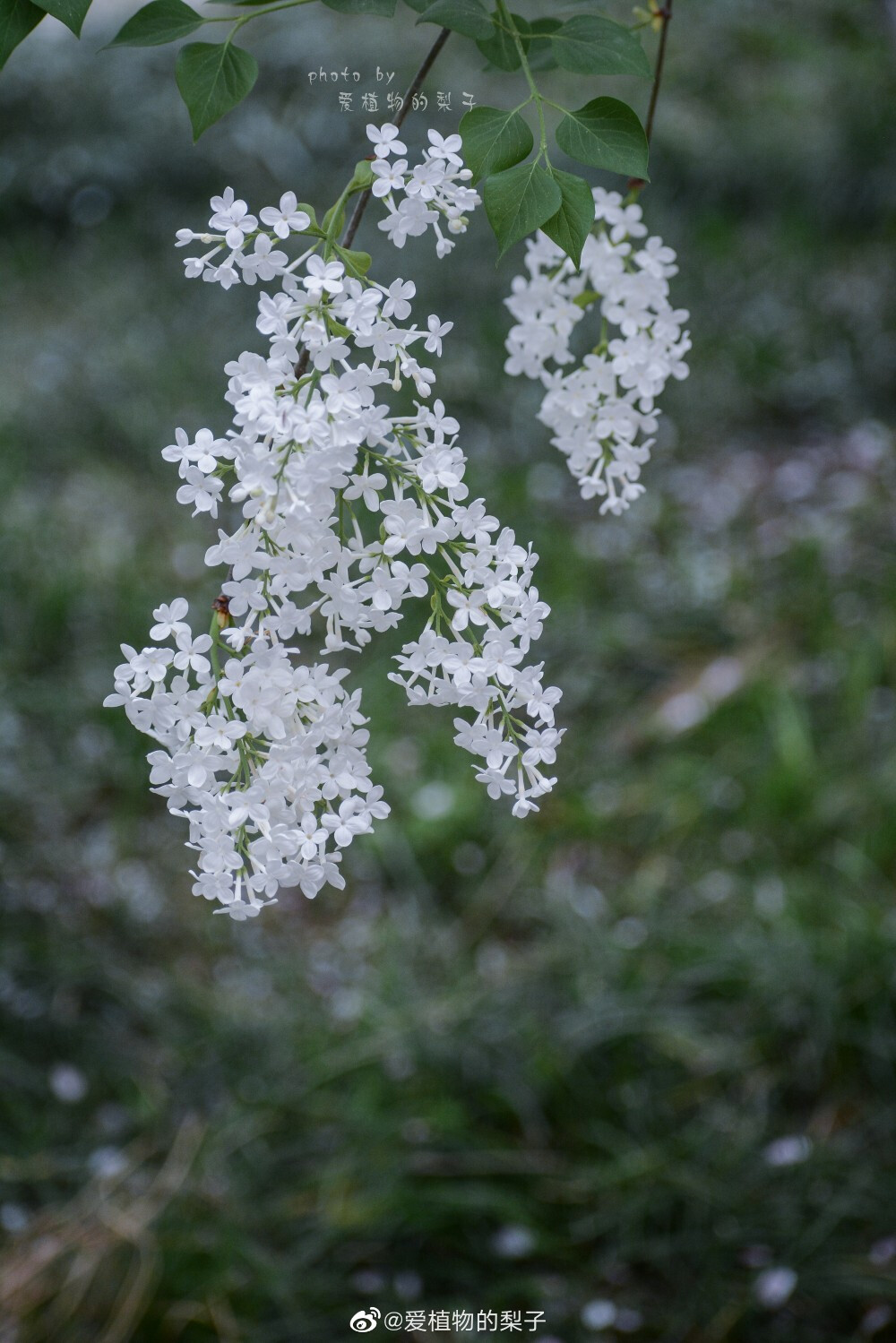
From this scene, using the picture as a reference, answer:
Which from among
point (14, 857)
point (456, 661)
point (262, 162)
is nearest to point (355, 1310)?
point (14, 857)

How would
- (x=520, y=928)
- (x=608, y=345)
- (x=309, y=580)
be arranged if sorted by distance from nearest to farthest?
(x=309, y=580)
(x=608, y=345)
(x=520, y=928)

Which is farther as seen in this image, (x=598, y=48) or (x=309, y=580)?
(x=598, y=48)

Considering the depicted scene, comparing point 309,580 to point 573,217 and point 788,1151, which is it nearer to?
point 573,217

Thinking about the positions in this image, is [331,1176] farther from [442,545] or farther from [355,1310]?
[442,545]

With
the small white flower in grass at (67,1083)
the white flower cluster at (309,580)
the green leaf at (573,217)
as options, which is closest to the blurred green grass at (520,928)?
the small white flower in grass at (67,1083)

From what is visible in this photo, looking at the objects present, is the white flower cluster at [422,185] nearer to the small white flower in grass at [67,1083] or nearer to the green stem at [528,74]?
the green stem at [528,74]

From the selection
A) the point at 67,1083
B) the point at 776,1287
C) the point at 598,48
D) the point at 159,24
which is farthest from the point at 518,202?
the point at 67,1083
